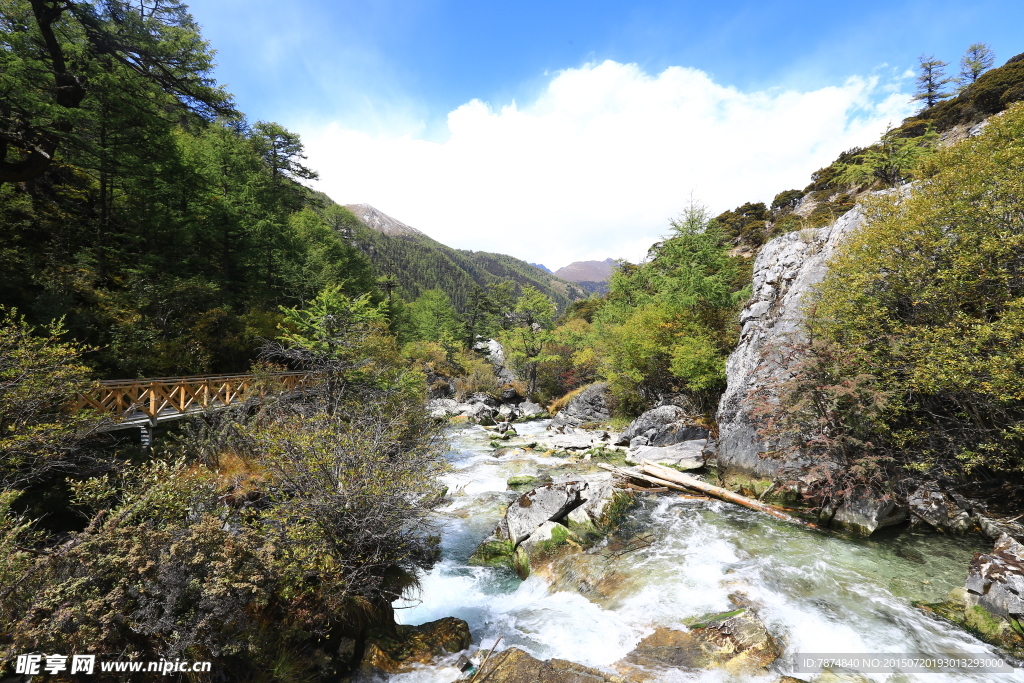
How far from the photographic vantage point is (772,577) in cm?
804

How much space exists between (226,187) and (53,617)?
3019 centimetres

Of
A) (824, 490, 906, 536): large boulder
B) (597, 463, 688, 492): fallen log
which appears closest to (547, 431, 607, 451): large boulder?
(597, 463, 688, 492): fallen log

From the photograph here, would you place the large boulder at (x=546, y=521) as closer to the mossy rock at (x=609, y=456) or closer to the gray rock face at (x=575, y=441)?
the mossy rock at (x=609, y=456)

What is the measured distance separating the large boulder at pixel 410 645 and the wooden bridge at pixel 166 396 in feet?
29.0

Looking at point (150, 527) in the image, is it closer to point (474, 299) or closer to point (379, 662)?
point (379, 662)

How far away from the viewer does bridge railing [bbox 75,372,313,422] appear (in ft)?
32.6

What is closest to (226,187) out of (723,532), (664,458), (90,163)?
(90,163)

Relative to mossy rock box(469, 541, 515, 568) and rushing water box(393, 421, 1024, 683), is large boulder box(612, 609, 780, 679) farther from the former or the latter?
mossy rock box(469, 541, 515, 568)

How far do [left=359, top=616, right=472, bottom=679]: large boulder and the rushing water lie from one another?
281mm

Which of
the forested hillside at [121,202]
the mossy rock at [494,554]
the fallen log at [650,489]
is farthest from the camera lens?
the fallen log at [650,489]

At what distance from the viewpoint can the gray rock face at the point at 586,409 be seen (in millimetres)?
28198

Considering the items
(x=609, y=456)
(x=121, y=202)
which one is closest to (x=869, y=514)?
(x=609, y=456)

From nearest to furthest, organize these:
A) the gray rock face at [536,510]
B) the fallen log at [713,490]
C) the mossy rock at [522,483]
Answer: the gray rock face at [536,510]
the fallen log at [713,490]
the mossy rock at [522,483]

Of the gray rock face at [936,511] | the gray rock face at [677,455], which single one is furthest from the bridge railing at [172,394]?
the gray rock face at [936,511]
